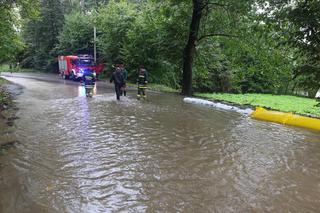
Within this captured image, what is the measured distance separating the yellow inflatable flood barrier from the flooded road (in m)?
0.52

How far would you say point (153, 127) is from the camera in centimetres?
1241

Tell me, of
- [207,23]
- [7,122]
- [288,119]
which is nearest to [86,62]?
[207,23]

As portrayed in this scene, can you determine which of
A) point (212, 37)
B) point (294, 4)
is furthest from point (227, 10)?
point (294, 4)

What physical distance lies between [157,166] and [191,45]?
16084 mm

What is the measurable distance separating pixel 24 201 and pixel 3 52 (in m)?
21.8

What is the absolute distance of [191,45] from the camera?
23281mm

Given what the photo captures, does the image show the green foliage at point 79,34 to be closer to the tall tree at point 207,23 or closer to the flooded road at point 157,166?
the tall tree at point 207,23

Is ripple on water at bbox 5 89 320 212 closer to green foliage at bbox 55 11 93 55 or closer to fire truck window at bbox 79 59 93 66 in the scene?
fire truck window at bbox 79 59 93 66

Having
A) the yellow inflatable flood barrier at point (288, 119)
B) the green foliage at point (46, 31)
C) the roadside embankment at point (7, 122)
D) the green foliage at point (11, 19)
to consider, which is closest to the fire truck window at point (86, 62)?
the green foliage at point (11, 19)

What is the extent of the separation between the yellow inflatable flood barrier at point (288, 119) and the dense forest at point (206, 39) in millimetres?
1149

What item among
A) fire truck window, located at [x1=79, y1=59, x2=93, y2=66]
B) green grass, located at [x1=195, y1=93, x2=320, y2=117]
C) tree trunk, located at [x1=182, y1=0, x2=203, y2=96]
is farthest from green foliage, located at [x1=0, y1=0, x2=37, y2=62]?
green grass, located at [x1=195, y1=93, x2=320, y2=117]

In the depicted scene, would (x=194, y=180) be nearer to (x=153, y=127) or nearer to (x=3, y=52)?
(x=153, y=127)

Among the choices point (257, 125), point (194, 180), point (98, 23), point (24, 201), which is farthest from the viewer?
point (98, 23)

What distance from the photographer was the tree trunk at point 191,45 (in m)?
22.4
